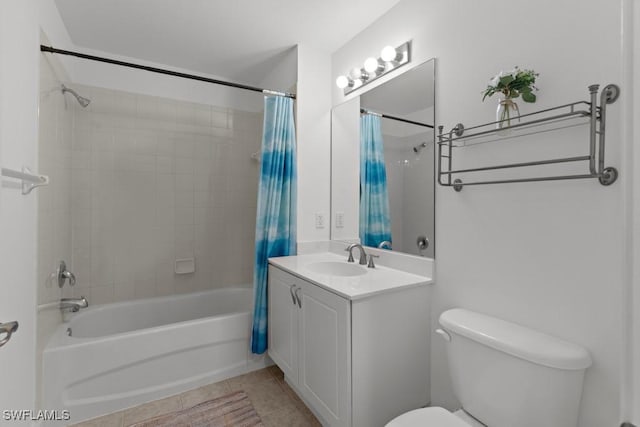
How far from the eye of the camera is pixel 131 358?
1843 mm

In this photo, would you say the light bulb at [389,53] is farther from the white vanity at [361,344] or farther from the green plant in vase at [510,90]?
the white vanity at [361,344]

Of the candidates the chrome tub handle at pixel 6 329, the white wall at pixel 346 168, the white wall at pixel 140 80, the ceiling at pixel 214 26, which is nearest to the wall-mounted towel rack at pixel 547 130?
the white wall at pixel 346 168

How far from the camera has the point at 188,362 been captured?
201 cm

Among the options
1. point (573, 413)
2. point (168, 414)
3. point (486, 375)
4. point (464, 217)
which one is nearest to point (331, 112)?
point (464, 217)

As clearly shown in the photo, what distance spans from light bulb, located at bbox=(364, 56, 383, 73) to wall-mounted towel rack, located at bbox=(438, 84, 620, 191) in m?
0.69

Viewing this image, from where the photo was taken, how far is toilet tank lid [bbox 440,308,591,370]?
96 cm

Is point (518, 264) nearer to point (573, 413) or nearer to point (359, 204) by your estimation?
point (573, 413)

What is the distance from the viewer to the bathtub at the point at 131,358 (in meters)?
1.69

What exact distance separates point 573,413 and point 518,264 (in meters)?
0.52

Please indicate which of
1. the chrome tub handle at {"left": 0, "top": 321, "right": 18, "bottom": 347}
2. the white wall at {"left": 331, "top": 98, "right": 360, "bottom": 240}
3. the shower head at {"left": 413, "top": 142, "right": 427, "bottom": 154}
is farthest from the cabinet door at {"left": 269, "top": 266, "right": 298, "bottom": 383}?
the chrome tub handle at {"left": 0, "top": 321, "right": 18, "bottom": 347}

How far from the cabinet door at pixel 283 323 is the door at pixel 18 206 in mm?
1237

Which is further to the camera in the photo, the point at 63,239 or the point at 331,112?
the point at 331,112

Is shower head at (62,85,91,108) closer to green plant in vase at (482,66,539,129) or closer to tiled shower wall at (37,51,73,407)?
tiled shower wall at (37,51,73,407)

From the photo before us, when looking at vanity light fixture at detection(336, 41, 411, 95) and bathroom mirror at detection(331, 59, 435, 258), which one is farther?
vanity light fixture at detection(336, 41, 411, 95)
